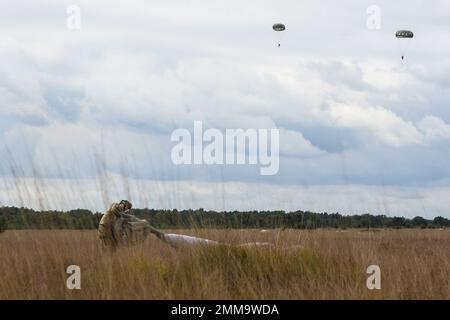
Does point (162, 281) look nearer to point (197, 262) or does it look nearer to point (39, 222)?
point (197, 262)

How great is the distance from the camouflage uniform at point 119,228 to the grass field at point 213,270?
9.8 inches

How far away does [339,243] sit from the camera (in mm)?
12969

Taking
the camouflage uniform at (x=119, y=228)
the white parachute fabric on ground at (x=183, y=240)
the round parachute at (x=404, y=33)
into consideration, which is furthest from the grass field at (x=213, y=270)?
the round parachute at (x=404, y=33)

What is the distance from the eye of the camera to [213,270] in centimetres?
1045

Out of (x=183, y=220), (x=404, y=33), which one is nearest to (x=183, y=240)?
(x=183, y=220)

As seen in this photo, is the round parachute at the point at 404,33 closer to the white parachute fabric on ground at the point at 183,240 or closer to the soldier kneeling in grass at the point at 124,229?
the soldier kneeling in grass at the point at 124,229

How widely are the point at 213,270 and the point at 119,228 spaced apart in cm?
280

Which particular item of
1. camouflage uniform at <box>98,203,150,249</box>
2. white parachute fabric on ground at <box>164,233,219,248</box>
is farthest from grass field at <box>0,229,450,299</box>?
camouflage uniform at <box>98,203,150,249</box>

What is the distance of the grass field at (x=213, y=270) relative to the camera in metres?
9.17

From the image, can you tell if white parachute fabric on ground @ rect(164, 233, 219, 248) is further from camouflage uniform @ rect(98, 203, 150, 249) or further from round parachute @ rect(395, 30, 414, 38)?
round parachute @ rect(395, 30, 414, 38)
